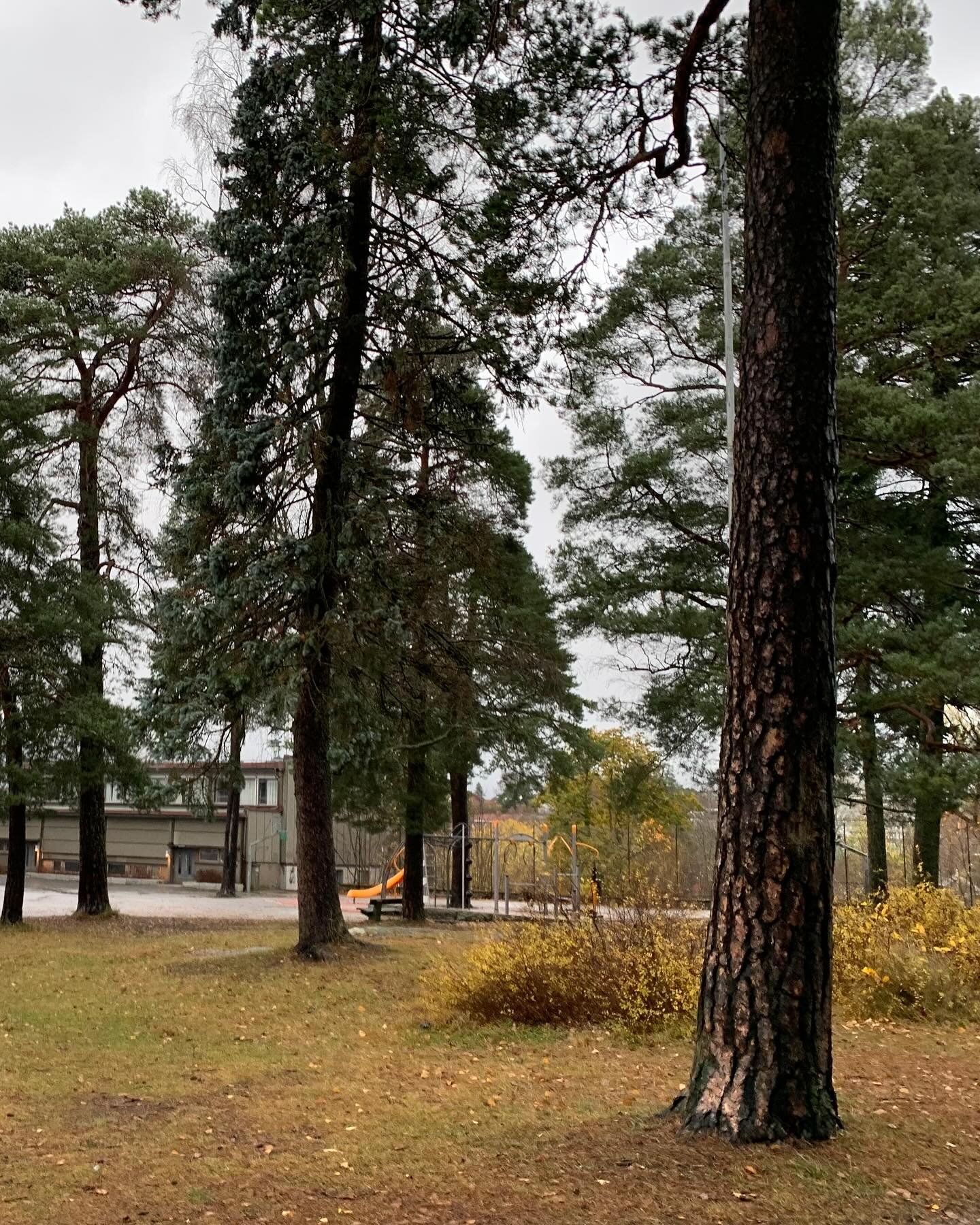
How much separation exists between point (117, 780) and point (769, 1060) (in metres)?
16.1

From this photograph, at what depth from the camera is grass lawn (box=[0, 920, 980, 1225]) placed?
4.34 m

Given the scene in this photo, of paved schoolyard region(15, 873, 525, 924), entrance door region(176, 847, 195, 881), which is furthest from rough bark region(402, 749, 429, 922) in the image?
entrance door region(176, 847, 195, 881)

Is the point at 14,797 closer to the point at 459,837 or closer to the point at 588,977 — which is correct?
the point at 459,837

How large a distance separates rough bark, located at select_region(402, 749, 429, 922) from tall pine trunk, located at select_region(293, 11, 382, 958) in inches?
239

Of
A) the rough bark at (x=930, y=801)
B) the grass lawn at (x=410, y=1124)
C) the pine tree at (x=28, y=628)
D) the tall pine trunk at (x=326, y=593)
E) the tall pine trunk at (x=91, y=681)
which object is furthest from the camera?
the tall pine trunk at (x=91, y=681)

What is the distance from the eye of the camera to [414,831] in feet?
66.9

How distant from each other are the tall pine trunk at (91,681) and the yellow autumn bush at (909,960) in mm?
12073

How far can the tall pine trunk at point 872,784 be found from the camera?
15750 millimetres

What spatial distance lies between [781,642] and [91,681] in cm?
1581

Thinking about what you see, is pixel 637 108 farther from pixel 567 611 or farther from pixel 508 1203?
pixel 567 611

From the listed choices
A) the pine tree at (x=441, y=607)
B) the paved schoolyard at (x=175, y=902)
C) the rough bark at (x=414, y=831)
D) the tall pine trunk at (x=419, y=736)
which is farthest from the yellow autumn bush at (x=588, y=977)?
the paved schoolyard at (x=175, y=902)

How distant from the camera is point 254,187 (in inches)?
520

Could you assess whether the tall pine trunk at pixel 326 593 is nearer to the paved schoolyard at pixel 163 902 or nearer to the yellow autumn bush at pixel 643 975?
the yellow autumn bush at pixel 643 975

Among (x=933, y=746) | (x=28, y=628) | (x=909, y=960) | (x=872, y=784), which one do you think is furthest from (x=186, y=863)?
(x=909, y=960)
